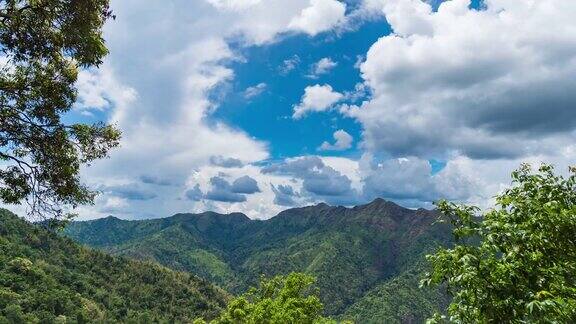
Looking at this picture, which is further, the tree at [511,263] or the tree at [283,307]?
the tree at [283,307]

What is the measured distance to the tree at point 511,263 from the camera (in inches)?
376

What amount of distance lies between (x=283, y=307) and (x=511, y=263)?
877 inches

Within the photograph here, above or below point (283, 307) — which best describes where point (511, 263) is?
above

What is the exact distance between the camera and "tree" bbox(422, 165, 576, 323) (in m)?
9.56

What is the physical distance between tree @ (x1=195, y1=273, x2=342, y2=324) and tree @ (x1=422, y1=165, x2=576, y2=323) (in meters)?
18.4

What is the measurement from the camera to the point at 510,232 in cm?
1034

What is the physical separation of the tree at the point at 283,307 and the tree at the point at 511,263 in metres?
18.4

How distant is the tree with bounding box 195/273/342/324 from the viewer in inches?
1171

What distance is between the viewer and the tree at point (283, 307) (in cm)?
2973

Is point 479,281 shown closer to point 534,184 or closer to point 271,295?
point 534,184

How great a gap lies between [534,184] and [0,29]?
16427 millimetres

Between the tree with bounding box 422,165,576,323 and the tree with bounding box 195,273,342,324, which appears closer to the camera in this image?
the tree with bounding box 422,165,576,323

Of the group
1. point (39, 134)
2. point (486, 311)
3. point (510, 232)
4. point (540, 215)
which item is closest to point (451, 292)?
point (486, 311)

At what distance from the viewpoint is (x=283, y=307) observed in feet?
100
